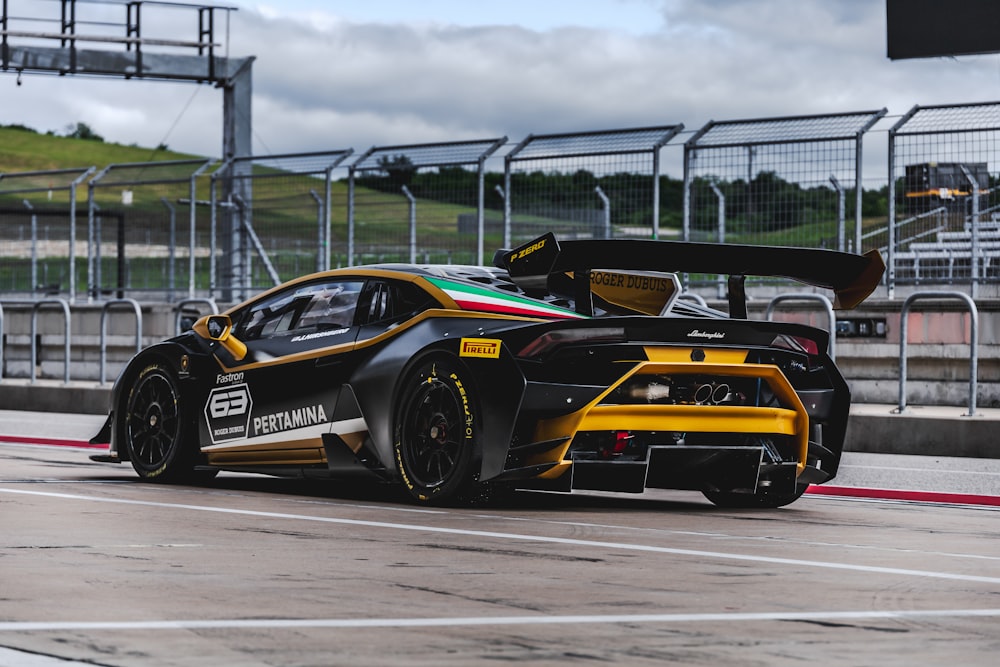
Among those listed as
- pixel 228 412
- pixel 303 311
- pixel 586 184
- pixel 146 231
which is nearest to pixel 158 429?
pixel 228 412

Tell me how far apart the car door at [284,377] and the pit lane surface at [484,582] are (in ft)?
1.42

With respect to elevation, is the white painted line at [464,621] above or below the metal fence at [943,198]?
below

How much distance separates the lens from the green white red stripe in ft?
27.2

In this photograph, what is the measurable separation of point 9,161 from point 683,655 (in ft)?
367

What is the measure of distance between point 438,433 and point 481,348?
20.0 inches

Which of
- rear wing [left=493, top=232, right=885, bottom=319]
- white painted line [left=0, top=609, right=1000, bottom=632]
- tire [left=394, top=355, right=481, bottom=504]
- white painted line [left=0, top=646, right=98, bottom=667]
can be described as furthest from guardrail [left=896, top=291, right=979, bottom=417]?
white painted line [left=0, top=646, right=98, bottom=667]

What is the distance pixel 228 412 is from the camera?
31.2 ft

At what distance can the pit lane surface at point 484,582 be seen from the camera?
4457mm

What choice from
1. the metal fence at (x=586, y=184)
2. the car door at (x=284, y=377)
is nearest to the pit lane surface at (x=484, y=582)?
the car door at (x=284, y=377)

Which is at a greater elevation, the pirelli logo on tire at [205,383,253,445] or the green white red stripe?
the green white red stripe

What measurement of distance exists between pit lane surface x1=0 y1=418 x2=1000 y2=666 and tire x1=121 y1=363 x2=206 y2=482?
0.84m

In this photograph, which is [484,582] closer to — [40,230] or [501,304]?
[501,304]

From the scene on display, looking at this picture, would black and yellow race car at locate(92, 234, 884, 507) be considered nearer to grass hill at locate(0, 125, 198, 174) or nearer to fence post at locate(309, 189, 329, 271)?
fence post at locate(309, 189, 329, 271)

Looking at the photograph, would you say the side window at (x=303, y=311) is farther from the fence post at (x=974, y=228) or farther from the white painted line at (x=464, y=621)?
the fence post at (x=974, y=228)
